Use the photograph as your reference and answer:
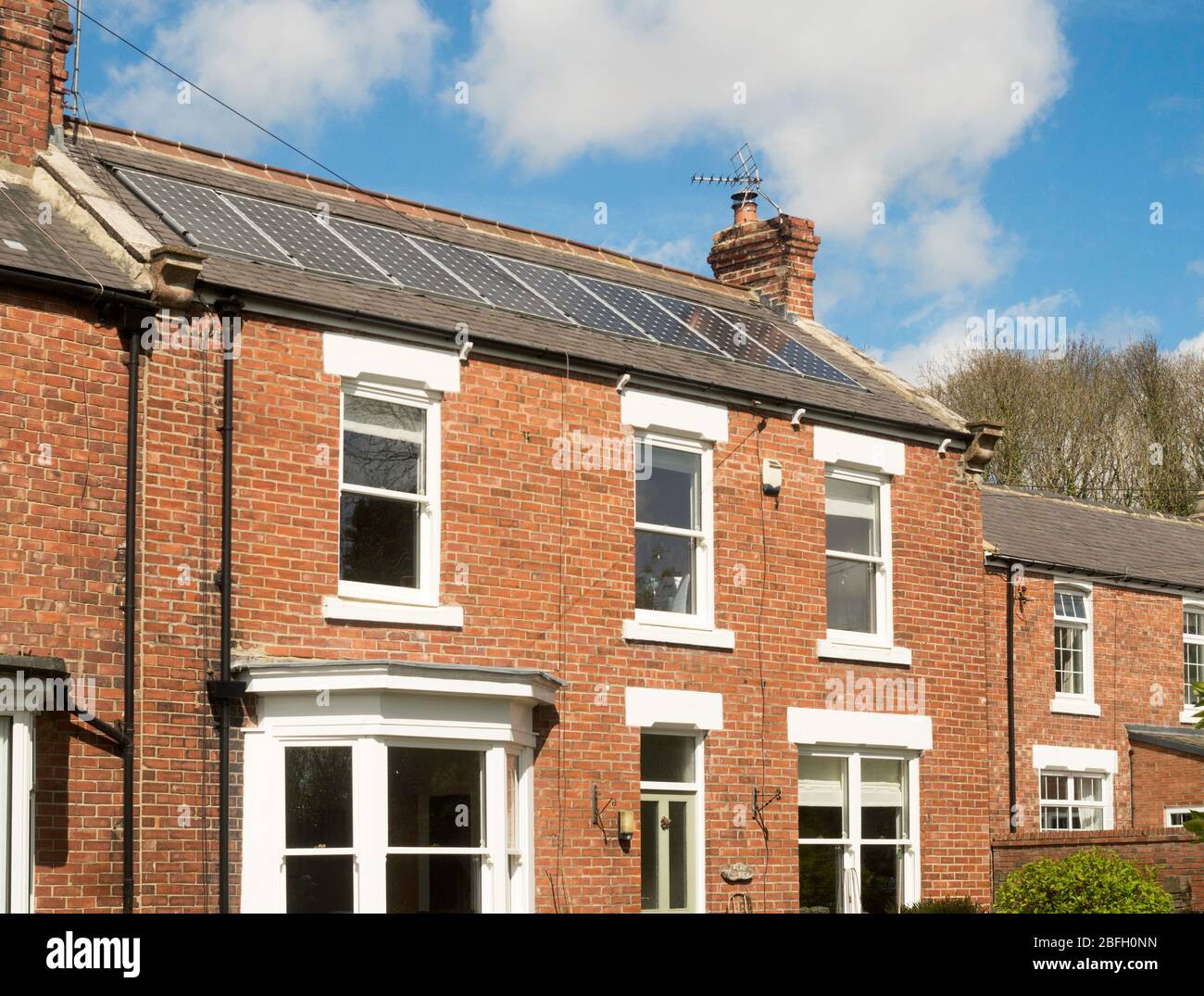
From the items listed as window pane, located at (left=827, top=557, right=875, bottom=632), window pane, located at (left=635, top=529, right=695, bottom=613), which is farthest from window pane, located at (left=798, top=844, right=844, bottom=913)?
window pane, located at (left=635, top=529, right=695, bottom=613)

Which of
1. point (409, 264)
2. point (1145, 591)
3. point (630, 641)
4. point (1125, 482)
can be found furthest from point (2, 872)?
point (1125, 482)

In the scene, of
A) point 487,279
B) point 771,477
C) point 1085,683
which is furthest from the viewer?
point 1085,683

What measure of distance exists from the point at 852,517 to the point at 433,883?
7362 mm

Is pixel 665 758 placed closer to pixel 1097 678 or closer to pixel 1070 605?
pixel 1070 605

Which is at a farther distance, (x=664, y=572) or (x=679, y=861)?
(x=664, y=572)

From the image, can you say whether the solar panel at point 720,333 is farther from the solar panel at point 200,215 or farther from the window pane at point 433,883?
the window pane at point 433,883

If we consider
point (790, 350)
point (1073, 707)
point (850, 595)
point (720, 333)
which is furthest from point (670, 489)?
point (1073, 707)

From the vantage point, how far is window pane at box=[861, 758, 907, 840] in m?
18.4

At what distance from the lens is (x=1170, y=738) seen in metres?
25.4

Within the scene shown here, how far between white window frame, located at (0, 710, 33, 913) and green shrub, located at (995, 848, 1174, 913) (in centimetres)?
991

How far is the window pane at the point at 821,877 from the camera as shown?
17672mm

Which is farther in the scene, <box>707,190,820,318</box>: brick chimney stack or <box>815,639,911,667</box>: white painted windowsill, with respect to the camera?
<box>707,190,820,318</box>: brick chimney stack

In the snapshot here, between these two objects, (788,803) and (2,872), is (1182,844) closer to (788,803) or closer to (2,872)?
(788,803)

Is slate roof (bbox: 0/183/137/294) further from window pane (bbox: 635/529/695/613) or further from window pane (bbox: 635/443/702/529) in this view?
window pane (bbox: 635/529/695/613)
